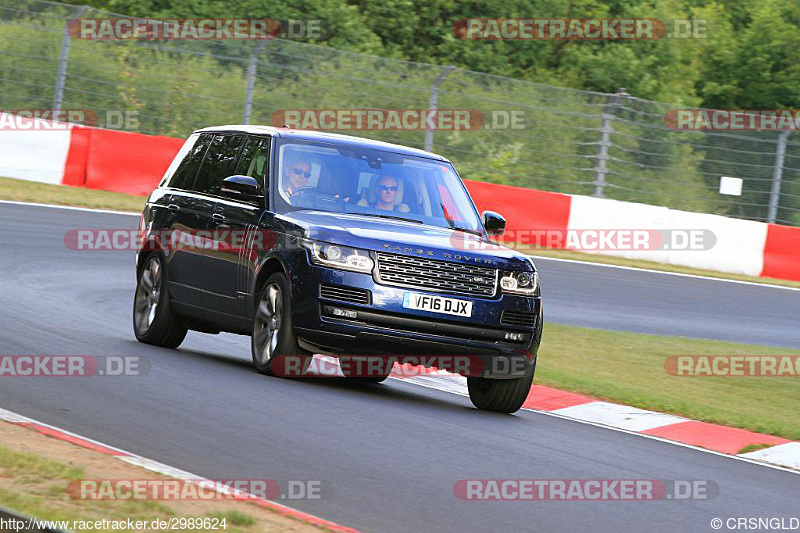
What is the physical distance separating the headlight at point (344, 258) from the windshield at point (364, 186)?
814 mm

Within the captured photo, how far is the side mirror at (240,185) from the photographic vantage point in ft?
33.9

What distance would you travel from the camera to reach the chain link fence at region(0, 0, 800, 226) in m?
25.3

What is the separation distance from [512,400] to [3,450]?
4.53 metres

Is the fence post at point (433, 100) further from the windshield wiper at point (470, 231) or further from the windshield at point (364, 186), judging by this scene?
the windshield wiper at point (470, 231)

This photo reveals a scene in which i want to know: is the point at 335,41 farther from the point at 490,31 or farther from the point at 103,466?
the point at 103,466

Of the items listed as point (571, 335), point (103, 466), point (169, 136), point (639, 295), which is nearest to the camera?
point (103, 466)

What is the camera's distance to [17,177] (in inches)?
969

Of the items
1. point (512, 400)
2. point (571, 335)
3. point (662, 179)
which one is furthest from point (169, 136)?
point (512, 400)
